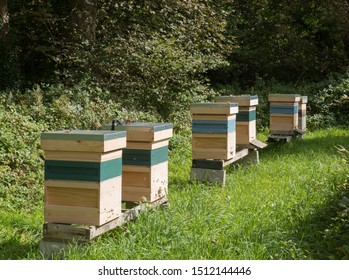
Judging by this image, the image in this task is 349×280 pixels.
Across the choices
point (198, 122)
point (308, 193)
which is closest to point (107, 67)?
point (198, 122)

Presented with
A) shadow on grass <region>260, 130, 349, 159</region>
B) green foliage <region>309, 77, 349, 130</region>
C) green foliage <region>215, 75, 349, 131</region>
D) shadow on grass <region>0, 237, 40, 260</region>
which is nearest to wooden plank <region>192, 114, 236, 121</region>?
shadow on grass <region>260, 130, 349, 159</region>

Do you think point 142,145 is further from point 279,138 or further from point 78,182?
point 279,138

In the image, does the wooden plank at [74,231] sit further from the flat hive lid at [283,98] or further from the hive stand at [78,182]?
the flat hive lid at [283,98]

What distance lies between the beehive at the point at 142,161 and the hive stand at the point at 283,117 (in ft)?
19.2

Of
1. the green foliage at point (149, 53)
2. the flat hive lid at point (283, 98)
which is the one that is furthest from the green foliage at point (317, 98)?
the flat hive lid at point (283, 98)

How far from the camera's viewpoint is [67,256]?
4344 mm

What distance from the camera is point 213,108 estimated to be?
291 inches

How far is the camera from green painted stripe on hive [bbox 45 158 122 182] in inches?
173

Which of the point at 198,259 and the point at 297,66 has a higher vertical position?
the point at 297,66

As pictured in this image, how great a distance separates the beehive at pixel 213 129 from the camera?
7389mm

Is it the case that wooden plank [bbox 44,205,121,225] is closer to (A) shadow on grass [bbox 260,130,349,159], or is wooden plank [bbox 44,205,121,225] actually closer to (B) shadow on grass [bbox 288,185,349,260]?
(B) shadow on grass [bbox 288,185,349,260]

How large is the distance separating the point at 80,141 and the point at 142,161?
107cm
